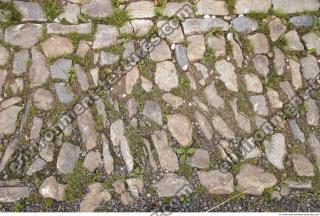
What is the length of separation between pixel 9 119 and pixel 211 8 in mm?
3079

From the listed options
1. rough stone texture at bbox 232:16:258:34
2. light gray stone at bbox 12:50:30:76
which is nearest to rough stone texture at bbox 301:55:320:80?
rough stone texture at bbox 232:16:258:34

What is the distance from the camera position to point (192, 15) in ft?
19.6

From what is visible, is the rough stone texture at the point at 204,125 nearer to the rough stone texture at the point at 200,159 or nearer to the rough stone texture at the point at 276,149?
the rough stone texture at the point at 200,159

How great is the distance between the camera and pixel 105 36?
587 cm

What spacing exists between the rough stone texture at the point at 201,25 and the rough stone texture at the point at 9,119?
97.5 inches

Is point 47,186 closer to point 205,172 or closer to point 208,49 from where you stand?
point 205,172

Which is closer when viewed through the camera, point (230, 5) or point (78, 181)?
point (78, 181)

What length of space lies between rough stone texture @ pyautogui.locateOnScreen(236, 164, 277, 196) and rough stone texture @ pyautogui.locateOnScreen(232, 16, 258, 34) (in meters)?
1.87

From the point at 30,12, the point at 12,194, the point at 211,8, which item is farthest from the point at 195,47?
the point at 12,194

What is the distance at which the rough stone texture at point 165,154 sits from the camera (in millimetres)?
5547

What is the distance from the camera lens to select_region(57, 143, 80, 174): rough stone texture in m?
5.51

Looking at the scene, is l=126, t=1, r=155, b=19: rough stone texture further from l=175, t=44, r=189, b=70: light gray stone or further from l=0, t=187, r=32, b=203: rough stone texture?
l=0, t=187, r=32, b=203: rough stone texture

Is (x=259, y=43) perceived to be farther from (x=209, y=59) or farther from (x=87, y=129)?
(x=87, y=129)

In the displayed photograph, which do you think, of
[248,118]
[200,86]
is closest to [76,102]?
[200,86]
